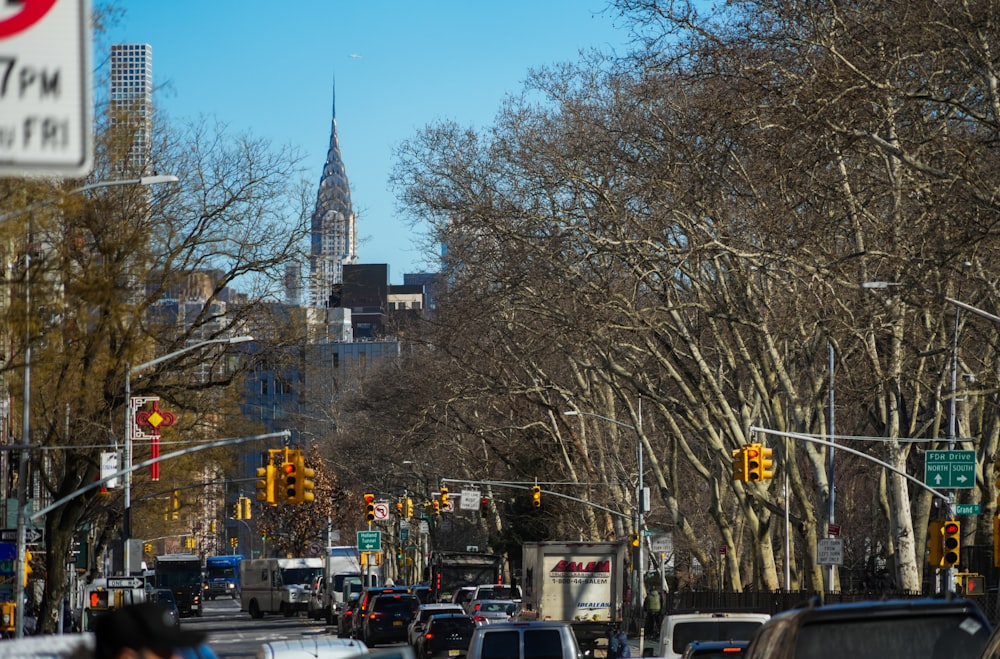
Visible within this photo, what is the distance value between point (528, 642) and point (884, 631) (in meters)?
13.1

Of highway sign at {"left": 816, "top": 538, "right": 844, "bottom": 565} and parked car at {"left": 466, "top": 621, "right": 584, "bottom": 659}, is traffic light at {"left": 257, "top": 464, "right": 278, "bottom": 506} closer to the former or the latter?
highway sign at {"left": 816, "top": 538, "right": 844, "bottom": 565}

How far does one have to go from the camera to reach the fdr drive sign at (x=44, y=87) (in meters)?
4.75

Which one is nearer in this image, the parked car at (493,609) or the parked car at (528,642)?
the parked car at (528,642)

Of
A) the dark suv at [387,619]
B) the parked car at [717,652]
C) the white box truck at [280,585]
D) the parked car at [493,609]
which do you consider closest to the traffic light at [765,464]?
the parked car at [493,609]

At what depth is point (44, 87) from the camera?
15.7ft

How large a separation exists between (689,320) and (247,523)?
14872 centimetres

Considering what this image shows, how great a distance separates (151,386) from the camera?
46.6m

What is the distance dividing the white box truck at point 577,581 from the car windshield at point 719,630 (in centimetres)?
1964

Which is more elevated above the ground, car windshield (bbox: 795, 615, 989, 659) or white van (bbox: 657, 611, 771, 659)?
car windshield (bbox: 795, 615, 989, 659)

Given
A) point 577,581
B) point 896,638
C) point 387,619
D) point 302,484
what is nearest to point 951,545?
point 577,581

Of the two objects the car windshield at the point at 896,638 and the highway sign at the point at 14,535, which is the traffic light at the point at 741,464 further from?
the car windshield at the point at 896,638

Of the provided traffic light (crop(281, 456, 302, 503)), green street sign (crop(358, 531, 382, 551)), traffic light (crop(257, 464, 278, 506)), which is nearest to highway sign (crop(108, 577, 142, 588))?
traffic light (crop(257, 464, 278, 506))

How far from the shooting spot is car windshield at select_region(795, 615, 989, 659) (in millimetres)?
9117

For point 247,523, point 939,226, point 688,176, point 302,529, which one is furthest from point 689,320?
point 247,523
